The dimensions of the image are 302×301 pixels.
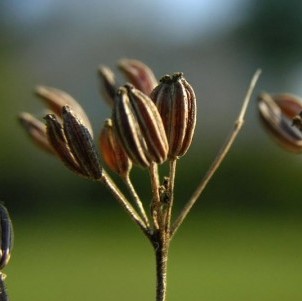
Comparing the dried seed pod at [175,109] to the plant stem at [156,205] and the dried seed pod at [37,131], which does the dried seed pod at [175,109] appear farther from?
the dried seed pod at [37,131]

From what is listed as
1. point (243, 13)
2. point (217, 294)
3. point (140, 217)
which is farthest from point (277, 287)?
point (140, 217)

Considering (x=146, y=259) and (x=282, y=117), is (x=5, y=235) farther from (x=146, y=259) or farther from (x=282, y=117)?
(x=146, y=259)

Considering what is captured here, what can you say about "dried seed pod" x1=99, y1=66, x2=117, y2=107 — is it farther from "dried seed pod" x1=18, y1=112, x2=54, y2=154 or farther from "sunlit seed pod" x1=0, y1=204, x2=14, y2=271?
"sunlit seed pod" x1=0, y1=204, x2=14, y2=271

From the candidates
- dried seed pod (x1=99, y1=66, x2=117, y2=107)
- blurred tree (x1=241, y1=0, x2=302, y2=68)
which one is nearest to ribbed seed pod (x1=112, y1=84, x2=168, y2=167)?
dried seed pod (x1=99, y1=66, x2=117, y2=107)

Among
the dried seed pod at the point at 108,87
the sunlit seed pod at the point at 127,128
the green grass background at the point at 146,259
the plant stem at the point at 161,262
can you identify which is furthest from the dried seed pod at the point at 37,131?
the green grass background at the point at 146,259

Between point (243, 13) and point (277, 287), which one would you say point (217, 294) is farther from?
point (243, 13)
